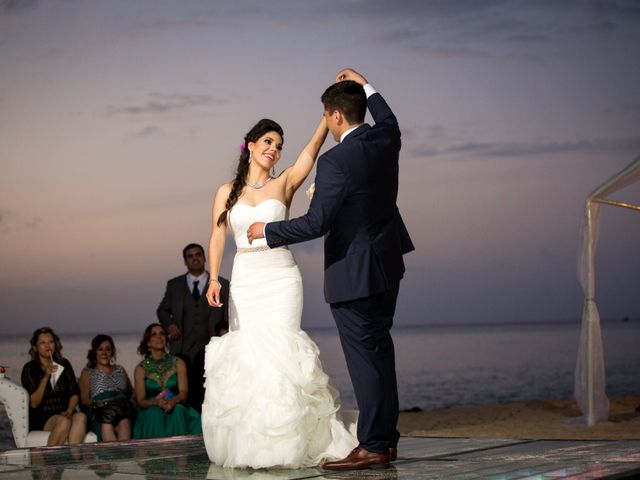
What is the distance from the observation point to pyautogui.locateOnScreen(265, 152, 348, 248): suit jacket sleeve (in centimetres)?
405

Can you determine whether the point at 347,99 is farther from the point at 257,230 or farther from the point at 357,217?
the point at 257,230

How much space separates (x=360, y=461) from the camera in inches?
163

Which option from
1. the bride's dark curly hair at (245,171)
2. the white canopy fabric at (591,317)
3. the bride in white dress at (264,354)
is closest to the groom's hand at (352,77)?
the bride in white dress at (264,354)

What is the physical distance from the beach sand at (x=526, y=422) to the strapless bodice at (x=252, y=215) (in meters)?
3.99

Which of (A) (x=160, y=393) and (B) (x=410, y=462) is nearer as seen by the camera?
(B) (x=410, y=462)

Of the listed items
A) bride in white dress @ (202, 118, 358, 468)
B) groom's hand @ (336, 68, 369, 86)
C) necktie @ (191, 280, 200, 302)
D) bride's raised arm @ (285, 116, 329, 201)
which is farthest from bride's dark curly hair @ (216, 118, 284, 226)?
necktie @ (191, 280, 200, 302)

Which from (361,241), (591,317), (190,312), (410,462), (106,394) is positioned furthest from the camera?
(591,317)

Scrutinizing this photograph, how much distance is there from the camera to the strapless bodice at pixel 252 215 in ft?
15.3

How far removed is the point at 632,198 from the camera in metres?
9.33

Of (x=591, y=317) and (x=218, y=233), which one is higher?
(x=218, y=233)

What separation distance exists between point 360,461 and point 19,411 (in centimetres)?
309

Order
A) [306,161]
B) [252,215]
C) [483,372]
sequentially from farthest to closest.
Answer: [483,372], [306,161], [252,215]

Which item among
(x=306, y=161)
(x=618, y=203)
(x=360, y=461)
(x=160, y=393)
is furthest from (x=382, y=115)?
(x=618, y=203)

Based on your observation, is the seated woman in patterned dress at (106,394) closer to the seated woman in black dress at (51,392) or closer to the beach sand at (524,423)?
the seated woman in black dress at (51,392)
